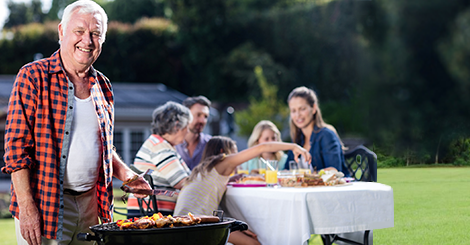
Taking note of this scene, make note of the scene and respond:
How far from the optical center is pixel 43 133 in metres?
1.99

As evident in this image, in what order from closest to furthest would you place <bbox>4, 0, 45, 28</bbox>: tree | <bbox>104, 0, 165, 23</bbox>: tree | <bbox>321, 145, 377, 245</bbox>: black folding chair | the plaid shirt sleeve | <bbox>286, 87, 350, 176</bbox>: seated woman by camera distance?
the plaid shirt sleeve
<bbox>321, 145, 377, 245</bbox>: black folding chair
<bbox>286, 87, 350, 176</bbox>: seated woman
<bbox>104, 0, 165, 23</bbox>: tree
<bbox>4, 0, 45, 28</bbox>: tree

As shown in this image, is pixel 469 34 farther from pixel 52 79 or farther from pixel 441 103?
pixel 52 79

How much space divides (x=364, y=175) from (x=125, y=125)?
37.1ft

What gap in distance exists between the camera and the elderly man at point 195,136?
4.86 m

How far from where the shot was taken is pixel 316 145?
4.17 metres

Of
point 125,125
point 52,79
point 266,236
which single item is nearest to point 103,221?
point 52,79

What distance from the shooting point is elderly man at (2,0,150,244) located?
1.93 meters

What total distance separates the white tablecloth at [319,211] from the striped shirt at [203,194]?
0.31 metres

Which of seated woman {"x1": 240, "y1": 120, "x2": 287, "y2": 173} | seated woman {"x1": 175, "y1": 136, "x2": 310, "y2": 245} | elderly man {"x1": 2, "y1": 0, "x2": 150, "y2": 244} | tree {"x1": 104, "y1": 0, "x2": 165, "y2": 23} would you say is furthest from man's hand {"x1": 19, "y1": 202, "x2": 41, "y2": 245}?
tree {"x1": 104, "y1": 0, "x2": 165, "y2": 23}

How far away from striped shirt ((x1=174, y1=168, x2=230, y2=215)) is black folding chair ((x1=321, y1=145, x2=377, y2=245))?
32.0 inches

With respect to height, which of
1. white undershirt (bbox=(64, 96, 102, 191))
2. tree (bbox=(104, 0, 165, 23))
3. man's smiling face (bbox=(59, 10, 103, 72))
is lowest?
white undershirt (bbox=(64, 96, 102, 191))

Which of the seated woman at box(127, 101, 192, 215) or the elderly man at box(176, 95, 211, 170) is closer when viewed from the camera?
the seated woman at box(127, 101, 192, 215)

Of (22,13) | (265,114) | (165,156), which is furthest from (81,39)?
(22,13)

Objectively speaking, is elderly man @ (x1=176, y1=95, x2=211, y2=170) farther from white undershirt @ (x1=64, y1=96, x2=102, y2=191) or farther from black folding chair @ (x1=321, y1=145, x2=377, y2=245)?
white undershirt @ (x1=64, y1=96, x2=102, y2=191)
